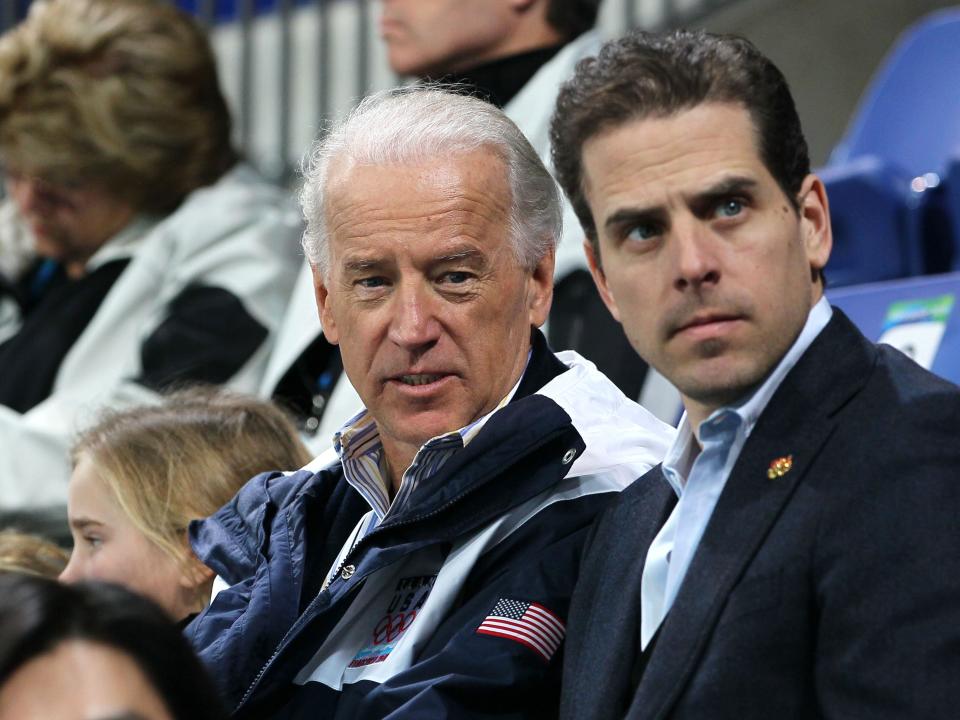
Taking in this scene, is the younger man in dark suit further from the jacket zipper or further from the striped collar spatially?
the striped collar

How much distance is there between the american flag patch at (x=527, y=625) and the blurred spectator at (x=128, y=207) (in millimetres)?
1815

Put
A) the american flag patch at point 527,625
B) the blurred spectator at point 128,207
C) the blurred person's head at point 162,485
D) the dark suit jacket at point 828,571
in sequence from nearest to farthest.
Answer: the dark suit jacket at point 828,571 < the american flag patch at point 527,625 < the blurred person's head at point 162,485 < the blurred spectator at point 128,207

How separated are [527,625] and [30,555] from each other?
1250 mm

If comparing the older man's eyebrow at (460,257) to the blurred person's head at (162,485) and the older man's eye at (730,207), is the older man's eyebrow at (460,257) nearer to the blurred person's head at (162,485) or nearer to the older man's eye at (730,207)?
the older man's eye at (730,207)

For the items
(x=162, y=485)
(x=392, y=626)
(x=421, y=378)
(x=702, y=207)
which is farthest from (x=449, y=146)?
(x=162, y=485)

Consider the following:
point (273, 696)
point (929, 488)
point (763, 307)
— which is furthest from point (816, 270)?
point (273, 696)

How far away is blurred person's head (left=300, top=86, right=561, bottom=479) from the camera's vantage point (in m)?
2.21

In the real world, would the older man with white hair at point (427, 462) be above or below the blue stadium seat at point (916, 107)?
above

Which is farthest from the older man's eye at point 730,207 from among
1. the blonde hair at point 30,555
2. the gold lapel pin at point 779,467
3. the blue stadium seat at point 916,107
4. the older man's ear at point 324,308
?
the blue stadium seat at point 916,107

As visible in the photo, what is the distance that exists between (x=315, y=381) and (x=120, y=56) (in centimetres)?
101

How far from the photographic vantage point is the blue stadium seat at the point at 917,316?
275 cm

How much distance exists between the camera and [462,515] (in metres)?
2.06

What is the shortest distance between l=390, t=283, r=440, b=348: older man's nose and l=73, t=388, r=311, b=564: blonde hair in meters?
0.56

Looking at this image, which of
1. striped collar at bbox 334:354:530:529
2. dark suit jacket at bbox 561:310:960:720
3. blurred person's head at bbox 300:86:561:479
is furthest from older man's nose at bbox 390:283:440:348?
dark suit jacket at bbox 561:310:960:720
